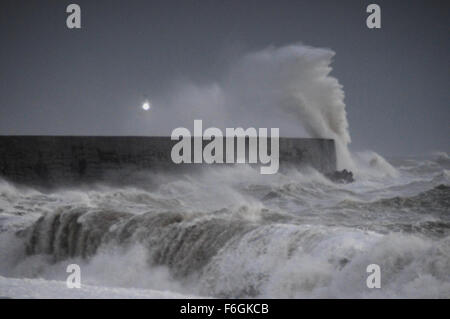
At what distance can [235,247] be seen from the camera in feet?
20.6

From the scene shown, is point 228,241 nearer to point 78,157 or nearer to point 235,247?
point 235,247

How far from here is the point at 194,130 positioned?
19.4 m

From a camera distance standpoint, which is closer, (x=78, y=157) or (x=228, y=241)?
(x=228, y=241)

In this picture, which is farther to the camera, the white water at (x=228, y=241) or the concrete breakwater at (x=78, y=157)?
the concrete breakwater at (x=78, y=157)

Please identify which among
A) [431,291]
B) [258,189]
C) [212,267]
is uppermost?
[258,189]

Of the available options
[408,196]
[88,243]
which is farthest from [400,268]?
[408,196]

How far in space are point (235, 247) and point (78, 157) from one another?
10402 millimetres

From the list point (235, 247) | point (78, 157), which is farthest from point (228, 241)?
point (78, 157)

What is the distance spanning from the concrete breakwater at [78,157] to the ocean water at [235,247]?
3.89 feet

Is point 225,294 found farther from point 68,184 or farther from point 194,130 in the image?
point 194,130

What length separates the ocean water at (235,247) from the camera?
4867 millimetres

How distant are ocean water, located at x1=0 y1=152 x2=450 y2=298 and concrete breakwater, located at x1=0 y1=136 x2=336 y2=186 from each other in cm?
119

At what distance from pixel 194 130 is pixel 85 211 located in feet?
35.3

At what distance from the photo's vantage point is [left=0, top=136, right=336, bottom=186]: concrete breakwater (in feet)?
49.4
